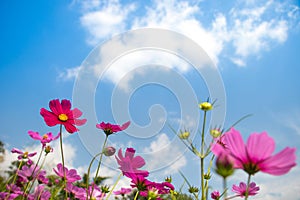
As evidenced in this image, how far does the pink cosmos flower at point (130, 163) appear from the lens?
973mm

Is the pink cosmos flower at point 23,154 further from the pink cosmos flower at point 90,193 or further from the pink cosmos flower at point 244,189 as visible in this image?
the pink cosmos flower at point 244,189

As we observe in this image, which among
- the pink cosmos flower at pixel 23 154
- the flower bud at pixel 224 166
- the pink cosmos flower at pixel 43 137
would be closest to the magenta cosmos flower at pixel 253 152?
the flower bud at pixel 224 166

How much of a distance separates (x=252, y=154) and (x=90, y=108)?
1.08 metres

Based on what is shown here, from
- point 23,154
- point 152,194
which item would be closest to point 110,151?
point 152,194

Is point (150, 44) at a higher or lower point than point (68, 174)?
higher

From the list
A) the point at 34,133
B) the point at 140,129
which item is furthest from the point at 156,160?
the point at 34,133

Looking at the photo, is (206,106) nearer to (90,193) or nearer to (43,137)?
(90,193)

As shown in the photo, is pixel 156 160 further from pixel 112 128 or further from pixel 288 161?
pixel 288 161

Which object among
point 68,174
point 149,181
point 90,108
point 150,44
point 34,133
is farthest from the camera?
point 150,44

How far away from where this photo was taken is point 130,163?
988 mm

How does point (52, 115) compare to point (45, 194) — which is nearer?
point (52, 115)

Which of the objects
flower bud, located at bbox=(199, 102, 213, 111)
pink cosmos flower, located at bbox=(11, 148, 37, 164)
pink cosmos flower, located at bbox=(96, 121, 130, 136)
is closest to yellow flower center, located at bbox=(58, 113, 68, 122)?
pink cosmos flower, located at bbox=(96, 121, 130, 136)

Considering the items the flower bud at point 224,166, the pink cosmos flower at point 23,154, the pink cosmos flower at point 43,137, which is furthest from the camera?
the pink cosmos flower at point 23,154

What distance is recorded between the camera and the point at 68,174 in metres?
1.35
